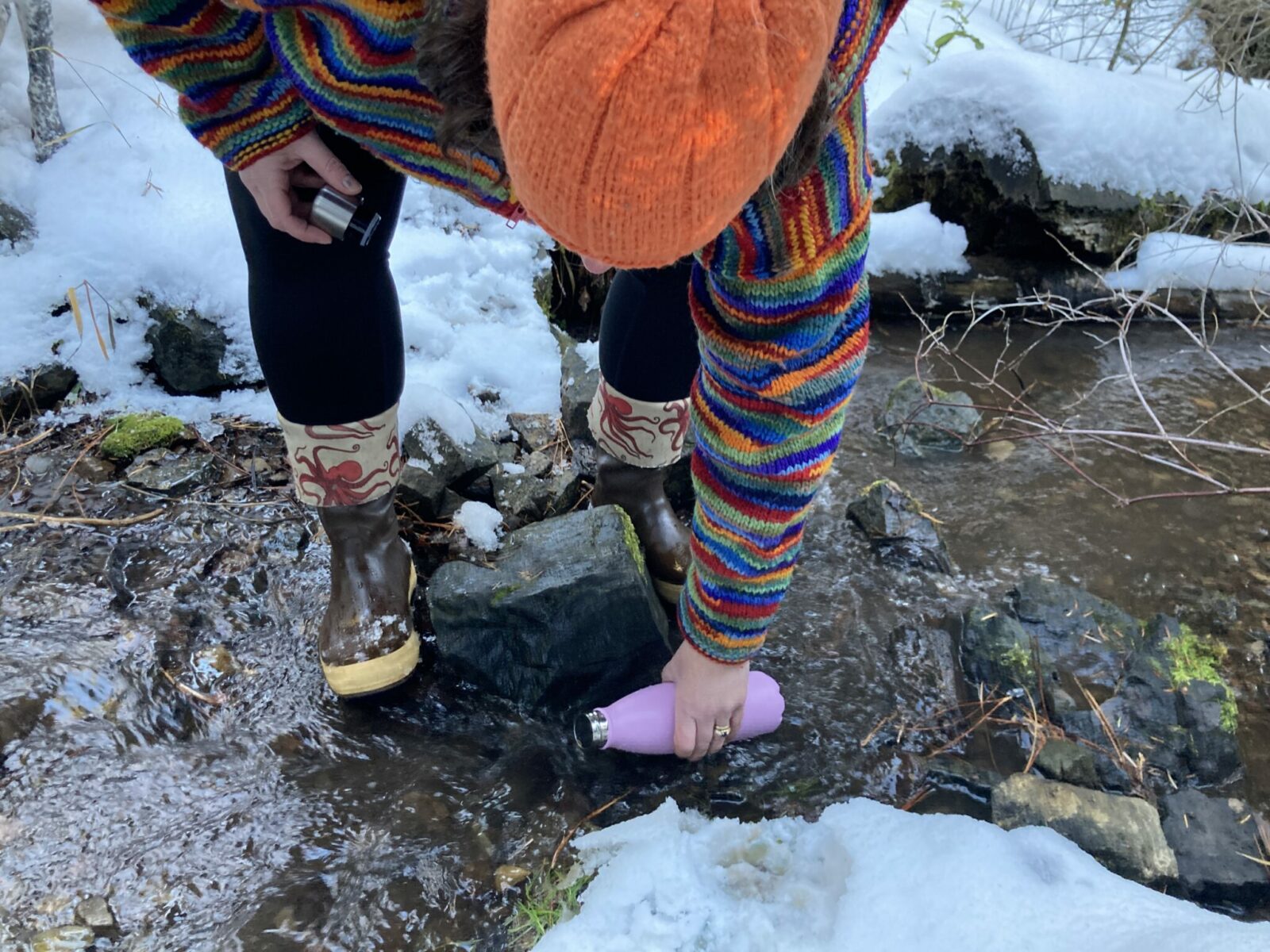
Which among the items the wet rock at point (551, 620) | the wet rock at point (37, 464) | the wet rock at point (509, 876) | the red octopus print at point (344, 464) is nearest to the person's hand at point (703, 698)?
the wet rock at point (551, 620)

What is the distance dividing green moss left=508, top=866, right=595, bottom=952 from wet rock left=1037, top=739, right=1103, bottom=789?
2.10ft

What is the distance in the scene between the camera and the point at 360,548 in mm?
1298

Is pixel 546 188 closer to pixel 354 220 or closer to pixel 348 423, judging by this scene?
pixel 354 220

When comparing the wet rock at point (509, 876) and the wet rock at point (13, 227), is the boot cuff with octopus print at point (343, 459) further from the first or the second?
the wet rock at point (13, 227)

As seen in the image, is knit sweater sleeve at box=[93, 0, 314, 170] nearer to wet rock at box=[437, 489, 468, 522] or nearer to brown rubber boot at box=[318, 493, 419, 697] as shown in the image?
brown rubber boot at box=[318, 493, 419, 697]

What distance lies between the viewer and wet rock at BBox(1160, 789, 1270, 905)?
42.9 inches

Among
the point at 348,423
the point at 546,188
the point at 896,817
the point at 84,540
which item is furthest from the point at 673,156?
the point at 84,540

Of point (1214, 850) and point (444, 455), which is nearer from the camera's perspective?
point (1214, 850)

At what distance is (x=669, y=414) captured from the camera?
1.39m

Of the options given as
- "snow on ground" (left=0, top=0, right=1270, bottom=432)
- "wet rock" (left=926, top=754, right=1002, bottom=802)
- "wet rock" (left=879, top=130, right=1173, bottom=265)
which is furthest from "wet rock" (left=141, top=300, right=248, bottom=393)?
"wet rock" (left=879, top=130, right=1173, bottom=265)

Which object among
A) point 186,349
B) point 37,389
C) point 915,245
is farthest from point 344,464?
point 915,245

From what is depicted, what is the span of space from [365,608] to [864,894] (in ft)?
2.49

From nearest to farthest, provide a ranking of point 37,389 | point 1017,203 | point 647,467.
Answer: point 647,467
point 37,389
point 1017,203

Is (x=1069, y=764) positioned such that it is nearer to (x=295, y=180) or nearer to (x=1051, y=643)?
(x=1051, y=643)
